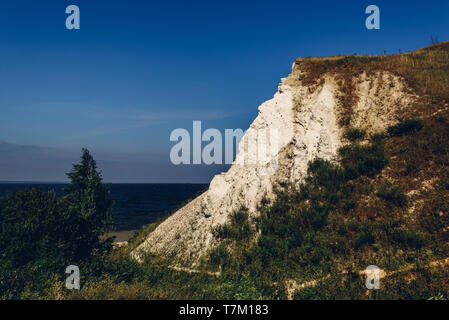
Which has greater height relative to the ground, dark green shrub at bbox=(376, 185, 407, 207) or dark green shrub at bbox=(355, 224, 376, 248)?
dark green shrub at bbox=(376, 185, 407, 207)

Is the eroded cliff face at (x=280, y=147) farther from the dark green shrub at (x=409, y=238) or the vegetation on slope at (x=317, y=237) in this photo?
the dark green shrub at (x=409, y=238)

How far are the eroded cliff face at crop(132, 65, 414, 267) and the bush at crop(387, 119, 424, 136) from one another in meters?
0.92

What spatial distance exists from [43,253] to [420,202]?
20.1m

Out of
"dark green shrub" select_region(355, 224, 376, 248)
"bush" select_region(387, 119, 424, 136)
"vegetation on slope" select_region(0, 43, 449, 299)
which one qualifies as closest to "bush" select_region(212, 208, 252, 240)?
"vegetation on slope" select_region(0, 43, 449, 299)

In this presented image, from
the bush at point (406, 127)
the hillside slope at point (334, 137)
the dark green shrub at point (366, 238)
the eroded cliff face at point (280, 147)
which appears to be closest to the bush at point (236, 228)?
the hillside slope at point (334, 137)

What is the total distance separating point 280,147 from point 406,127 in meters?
8.70

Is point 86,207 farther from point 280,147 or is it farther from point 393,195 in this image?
point 393,195

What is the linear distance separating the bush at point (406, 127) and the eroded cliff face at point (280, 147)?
3.01 feet

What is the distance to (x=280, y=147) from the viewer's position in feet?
65.3

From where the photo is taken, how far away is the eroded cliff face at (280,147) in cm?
1791

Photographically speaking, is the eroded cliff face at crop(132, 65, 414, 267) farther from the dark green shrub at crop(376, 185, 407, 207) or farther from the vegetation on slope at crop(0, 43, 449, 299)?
the dark green shrub at crop(376, 185, 407, 207)

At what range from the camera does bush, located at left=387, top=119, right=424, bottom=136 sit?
1642cm

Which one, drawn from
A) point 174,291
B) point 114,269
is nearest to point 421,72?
point 174,291

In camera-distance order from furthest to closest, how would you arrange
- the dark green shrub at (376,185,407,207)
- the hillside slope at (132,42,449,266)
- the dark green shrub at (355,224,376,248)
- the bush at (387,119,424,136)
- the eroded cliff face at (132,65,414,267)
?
the eroded cliff face at (132,65,414,267)
the bush at (387,119,424,136)
the hillside slope at (132,42,449,266)
the dark green shrub at (376,185,407,207)
the dark green shrub at (355,224,376,248)
